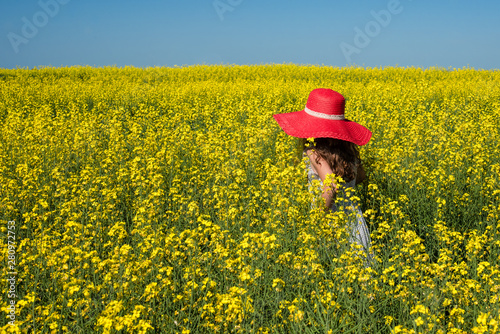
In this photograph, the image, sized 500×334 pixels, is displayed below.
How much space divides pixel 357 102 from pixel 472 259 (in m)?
7.67

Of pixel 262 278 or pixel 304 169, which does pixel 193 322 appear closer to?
pixel 262 278

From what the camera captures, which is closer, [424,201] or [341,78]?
[424,201]

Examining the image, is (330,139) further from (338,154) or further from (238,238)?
(238,238)

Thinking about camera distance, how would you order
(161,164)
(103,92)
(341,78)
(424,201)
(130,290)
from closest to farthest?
(130,290), (424,201), (161,164), (103,92), (341,78)

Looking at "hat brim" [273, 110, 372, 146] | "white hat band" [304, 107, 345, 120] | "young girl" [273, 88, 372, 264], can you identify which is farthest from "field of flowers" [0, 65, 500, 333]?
"white hat band" [304, 107, 345, 120]

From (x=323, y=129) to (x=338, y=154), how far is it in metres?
0.26

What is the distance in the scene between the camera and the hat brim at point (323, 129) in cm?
352

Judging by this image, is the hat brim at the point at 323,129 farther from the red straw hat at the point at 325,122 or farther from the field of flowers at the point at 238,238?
the field of flowers at the point at 238,238

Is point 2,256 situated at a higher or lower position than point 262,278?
higher

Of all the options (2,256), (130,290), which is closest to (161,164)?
(2,256)

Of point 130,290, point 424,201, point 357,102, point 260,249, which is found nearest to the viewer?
point 130,290

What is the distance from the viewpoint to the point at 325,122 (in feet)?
11.9

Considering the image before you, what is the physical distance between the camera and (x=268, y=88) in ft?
44.1

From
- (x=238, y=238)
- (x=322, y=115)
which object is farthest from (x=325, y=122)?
(x=238, y=238)
